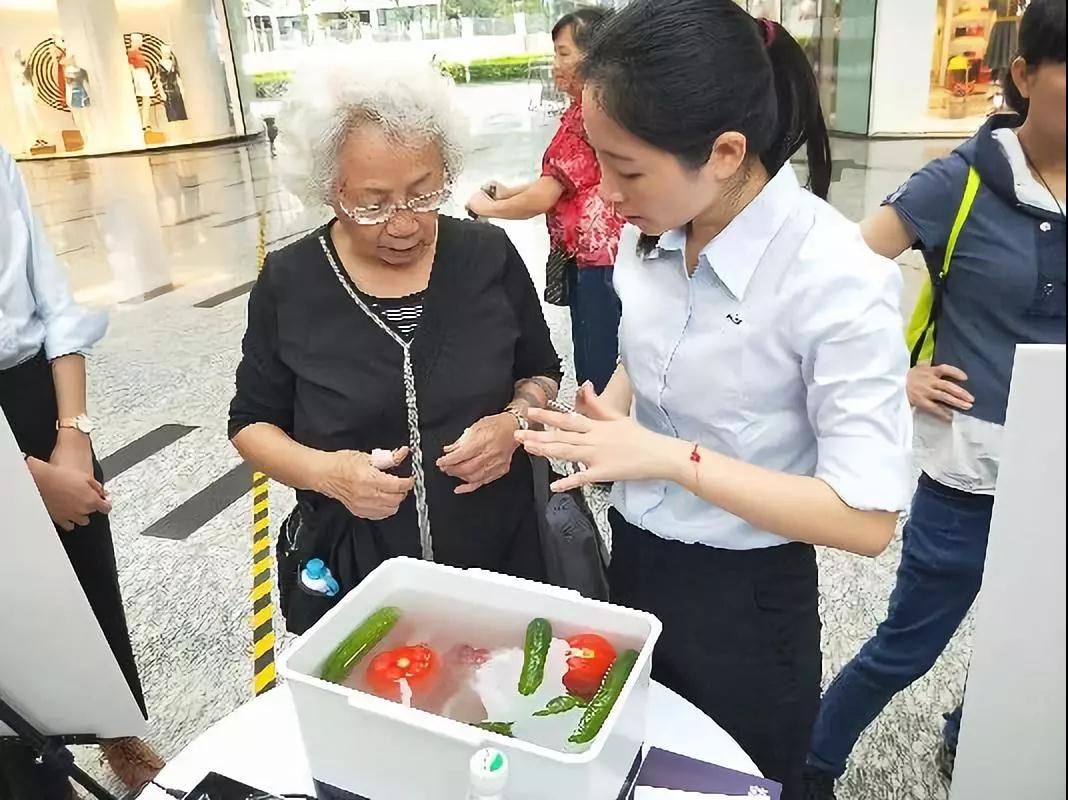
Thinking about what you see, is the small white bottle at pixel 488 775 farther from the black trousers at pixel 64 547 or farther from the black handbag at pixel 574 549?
the black trousers at pixel 64 547

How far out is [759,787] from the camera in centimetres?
96

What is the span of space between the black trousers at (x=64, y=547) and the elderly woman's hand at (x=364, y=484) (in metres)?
0.42

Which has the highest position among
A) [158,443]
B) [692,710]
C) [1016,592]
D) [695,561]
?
[1016,592]

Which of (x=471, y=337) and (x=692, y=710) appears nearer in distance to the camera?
(x=692, y=710)

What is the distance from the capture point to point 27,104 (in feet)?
45.0

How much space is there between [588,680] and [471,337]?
2.39ft

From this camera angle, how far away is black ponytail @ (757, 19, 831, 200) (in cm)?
106

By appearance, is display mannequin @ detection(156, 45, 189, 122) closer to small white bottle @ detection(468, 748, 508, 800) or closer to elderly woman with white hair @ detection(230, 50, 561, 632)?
elderly woman with white hair @ detection(230, 50, 561, 632)

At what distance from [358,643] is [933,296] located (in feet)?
3.96

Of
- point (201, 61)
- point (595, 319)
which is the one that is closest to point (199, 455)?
point (595, 319)

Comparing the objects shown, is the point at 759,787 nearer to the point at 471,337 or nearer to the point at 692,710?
the point at 692,710

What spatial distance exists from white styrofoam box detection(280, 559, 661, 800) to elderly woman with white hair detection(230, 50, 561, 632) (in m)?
0.37

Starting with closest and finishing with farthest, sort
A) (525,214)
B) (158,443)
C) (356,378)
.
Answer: (356,378) → (525,214) → (158,443)

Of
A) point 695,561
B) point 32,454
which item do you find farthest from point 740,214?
point 32,454
